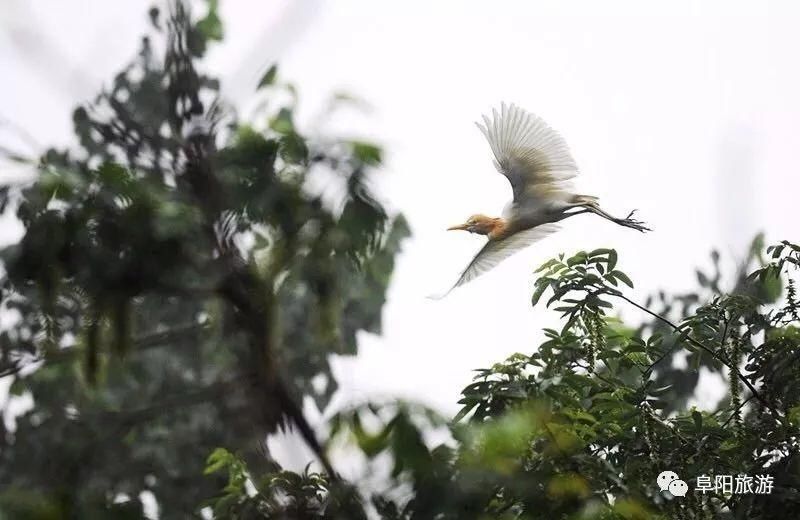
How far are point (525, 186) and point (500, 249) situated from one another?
10 cm

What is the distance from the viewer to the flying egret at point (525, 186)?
1405 mm

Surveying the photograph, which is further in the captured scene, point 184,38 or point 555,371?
point 555,371

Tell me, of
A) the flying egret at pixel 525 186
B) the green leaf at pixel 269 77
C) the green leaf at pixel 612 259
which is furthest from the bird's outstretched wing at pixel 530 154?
the green leaf at pixel 269 77

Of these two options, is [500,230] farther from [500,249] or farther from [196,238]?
[196,238]

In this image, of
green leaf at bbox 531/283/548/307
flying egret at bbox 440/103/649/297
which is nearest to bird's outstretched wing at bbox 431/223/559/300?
flying egret at bbox 440/103/649/297

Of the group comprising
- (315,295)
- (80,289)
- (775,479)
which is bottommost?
(775,479)

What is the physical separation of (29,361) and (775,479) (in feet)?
2.90

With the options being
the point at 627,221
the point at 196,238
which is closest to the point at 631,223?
the point at 627,221

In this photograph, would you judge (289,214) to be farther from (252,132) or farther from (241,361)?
(241,361)

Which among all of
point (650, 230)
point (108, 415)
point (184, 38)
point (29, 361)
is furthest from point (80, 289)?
point (650, 230)

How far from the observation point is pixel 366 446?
85 centimetres

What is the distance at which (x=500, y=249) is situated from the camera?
4.70 ft

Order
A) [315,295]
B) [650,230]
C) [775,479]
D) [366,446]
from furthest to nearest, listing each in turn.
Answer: [650,230], [775,479], [315,295], [366,446]

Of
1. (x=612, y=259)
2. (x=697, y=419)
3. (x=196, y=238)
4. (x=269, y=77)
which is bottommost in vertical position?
(x=697, y=419)
